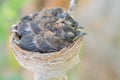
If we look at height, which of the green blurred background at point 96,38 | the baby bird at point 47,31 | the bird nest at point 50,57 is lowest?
the bird nest at point 50,57

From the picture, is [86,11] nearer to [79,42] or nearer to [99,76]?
[99,76]

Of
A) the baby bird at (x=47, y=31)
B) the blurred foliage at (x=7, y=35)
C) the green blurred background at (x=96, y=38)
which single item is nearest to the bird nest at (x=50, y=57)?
the baby bird at (x=47, y=31)

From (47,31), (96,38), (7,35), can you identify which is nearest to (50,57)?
(47,31)

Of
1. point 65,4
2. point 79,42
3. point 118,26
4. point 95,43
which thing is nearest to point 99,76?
point 95,43

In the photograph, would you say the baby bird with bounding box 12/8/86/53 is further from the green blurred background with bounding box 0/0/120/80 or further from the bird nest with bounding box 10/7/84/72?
the green blurred background with bounding box 0/0/120/80

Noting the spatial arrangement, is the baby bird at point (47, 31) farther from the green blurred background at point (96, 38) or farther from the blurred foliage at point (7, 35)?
the blurred foliage at point (7, 35)
